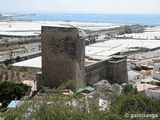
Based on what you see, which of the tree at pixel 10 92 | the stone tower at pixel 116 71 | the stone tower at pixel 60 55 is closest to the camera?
the stone tower at pixel 60 55

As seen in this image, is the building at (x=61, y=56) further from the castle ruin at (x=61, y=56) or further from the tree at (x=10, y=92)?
the tree at (x=10, y=92)

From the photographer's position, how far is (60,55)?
36.0ft

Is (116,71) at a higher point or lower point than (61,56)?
lower

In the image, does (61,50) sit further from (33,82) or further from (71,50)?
(33,82)

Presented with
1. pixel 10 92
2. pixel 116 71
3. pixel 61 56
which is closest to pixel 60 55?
pixel 61 56

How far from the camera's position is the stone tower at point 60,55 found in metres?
10.9

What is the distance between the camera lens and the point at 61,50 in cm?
1094

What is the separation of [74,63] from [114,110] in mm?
4887

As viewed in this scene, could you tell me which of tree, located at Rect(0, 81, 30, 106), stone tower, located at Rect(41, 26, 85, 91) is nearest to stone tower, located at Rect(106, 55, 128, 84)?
stone tower, located at Rect(41, 26, 85, 91)

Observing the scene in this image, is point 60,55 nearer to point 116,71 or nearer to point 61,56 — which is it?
point 61,56

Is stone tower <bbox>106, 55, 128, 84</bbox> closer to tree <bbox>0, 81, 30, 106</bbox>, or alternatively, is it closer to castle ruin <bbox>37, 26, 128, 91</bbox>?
castle ruin <bbox>37, 26, 128, 91</bbox>

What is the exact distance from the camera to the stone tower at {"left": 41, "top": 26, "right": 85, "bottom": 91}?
1086 cm

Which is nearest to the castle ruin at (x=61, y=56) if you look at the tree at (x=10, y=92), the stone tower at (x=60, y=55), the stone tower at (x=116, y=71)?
the stone tower at (x=60, y=55)

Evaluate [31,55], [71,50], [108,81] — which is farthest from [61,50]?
[31,55]
